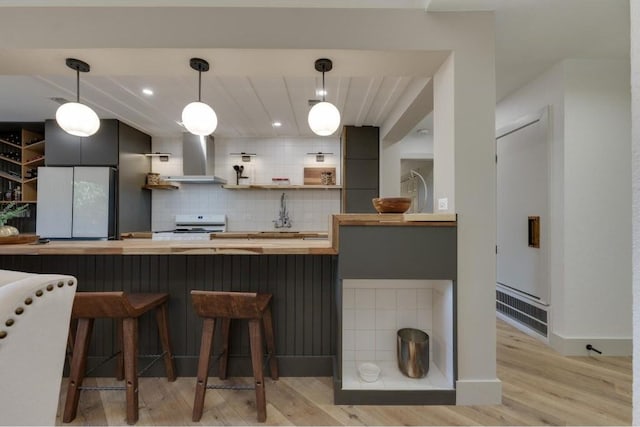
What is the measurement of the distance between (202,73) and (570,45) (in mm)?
2845

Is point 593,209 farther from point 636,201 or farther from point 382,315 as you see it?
point 636,201

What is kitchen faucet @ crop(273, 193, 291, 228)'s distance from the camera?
461 centimetres

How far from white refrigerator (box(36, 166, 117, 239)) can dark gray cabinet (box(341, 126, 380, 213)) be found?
125 inches

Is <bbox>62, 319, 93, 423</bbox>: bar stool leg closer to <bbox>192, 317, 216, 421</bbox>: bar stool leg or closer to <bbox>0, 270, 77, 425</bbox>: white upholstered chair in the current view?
<bbox>192, 317, 216, 421</bbox>: bar stool leg

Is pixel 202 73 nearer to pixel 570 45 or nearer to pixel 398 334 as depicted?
pixel 398 334

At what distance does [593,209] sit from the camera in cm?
242

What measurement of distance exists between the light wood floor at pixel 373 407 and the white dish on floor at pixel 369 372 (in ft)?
0.50

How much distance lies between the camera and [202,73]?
7.01 feet

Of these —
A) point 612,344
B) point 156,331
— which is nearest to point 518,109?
point 612,344

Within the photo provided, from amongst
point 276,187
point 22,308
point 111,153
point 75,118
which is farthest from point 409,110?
point 111,153

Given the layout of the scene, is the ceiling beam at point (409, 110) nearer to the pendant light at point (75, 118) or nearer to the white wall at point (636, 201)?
the white wall at point (636, 201)

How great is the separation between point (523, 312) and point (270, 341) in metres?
2.55

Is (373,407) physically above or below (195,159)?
below

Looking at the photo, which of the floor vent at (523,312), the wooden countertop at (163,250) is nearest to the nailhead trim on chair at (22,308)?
the wooden countertop at (163,250)
